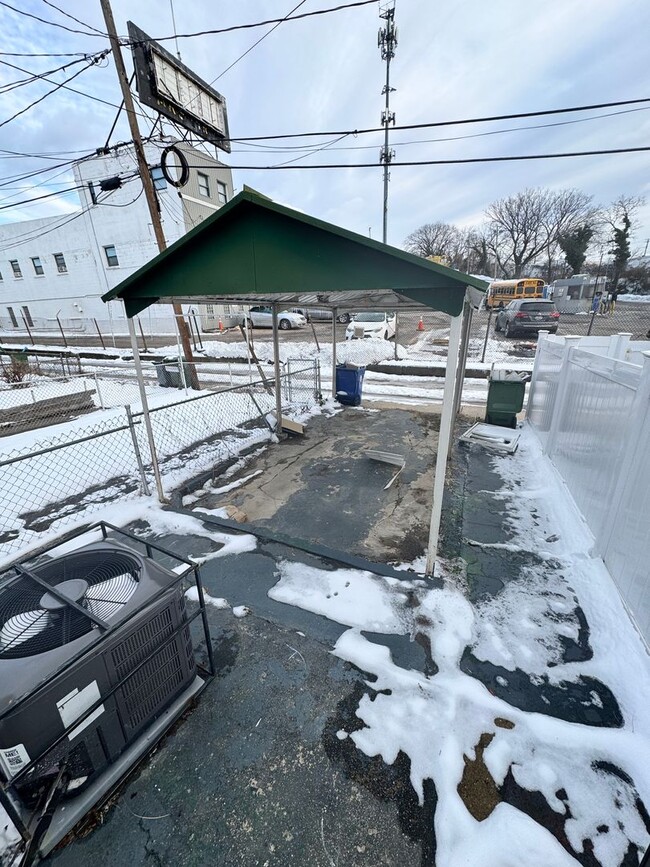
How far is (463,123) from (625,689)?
851 centimetres

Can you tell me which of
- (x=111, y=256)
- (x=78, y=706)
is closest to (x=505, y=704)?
(x=78, y=706)

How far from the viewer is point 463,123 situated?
6426 mm

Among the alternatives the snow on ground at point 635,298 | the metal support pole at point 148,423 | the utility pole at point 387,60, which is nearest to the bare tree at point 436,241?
the snow on ground at point 635,298

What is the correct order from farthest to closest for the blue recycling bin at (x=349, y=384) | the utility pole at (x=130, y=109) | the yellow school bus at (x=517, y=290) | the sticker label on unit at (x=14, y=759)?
the yellow school bus at (x=517, y=290) < the blue recycling bin at (x=349, y=384) < the utility pole at (x=130, y=109) < the sticker label on unit at (x=14, y=759)

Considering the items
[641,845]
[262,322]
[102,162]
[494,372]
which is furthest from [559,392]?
[102,162]

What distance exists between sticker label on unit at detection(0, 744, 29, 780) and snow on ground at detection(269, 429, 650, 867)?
152 centimetres

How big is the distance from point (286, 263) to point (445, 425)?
1.80 meters

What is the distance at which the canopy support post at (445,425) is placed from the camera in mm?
2533

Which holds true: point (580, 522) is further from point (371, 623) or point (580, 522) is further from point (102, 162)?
point (102, 162)

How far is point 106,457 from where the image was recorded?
18.7 feet

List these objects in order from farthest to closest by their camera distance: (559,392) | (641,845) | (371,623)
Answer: (559,392) → (371,623) → (641,845)

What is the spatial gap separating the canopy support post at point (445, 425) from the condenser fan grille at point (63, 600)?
2208 millimetres

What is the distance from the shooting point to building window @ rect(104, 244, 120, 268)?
74.2ft

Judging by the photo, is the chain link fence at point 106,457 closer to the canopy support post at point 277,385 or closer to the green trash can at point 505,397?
the canopy support post at point 277,385
